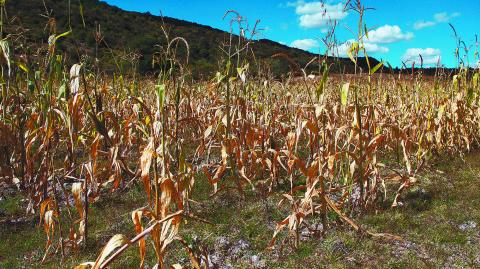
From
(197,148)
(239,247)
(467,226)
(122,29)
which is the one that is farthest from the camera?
(122,29)

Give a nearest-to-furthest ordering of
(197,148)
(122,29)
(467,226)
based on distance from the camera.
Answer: (467,226) < (197,148) < (122,29)

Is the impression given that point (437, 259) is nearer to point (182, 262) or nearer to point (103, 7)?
point (182, 262)

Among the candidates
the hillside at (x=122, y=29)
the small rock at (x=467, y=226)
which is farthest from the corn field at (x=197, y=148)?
the hillside at (x=122, y=29)

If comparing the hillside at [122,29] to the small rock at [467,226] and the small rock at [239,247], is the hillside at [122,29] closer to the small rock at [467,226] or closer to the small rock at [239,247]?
the small rock at [467,226]

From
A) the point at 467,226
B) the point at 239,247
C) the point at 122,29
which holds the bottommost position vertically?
the point at 239,247

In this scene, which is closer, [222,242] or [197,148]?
[222,242]

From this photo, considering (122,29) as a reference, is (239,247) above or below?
below

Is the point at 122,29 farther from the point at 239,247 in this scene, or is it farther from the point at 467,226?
the point at 467,226

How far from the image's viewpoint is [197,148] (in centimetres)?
580

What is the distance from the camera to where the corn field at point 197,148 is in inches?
142

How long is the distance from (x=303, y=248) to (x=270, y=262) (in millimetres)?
386

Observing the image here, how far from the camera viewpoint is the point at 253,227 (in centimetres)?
468

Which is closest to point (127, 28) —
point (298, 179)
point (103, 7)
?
point (103, 7)

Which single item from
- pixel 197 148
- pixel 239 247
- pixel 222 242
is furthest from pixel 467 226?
pixel 197 148
